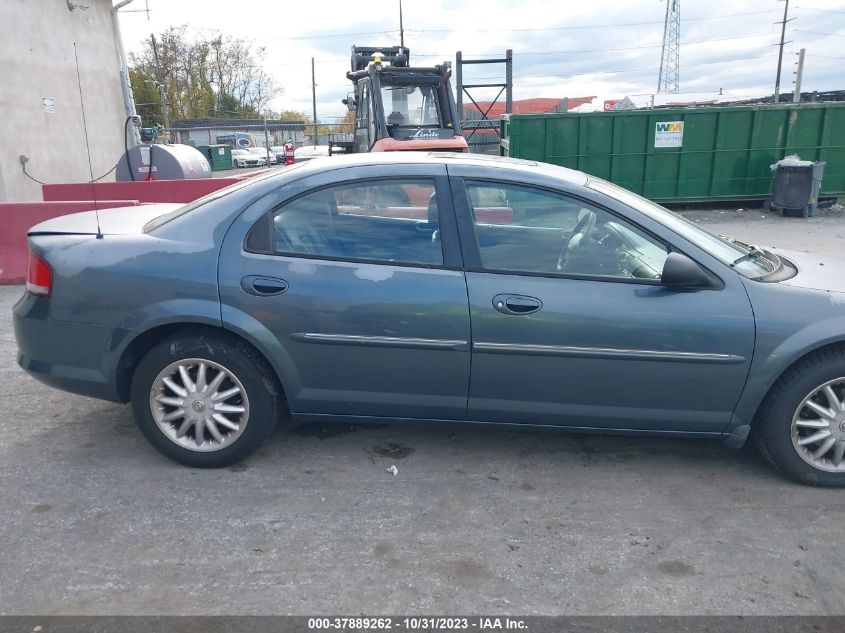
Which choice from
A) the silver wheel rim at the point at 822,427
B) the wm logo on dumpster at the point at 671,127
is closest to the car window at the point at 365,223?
the silver wheel rim at the point at 822,427

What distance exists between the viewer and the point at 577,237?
3482 millimetres

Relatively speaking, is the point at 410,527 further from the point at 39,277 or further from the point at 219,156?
the point at 219,156

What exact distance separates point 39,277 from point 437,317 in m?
2.09

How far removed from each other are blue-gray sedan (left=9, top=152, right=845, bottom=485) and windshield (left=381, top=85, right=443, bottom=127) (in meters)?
8.00

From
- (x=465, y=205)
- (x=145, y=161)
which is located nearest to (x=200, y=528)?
(x=465, y=205)

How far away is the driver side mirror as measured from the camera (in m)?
3.26

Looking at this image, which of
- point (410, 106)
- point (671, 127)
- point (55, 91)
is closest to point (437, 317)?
point (410, 106)

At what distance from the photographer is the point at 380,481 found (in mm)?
3539

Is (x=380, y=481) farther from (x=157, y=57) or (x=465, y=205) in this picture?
(x=157, y=57)

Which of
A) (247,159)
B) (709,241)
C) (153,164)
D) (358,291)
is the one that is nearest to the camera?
(358,291)

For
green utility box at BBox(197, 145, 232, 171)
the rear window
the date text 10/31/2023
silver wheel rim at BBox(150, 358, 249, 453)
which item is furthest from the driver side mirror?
green utility box at BBox(197, 145, 232, 171)

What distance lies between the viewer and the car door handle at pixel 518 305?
3314mm

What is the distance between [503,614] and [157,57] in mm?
54648

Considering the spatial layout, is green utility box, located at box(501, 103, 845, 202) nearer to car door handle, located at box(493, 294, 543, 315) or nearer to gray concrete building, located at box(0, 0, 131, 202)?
gray concrete building, located at box(0, 0, 131, 202)
